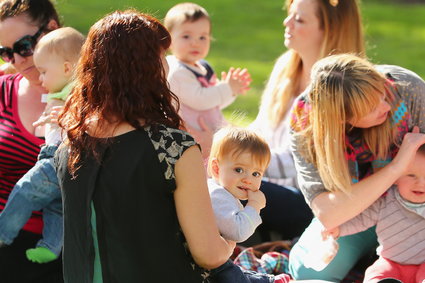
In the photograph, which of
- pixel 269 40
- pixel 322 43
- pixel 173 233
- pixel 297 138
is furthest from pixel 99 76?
pixel 269 40

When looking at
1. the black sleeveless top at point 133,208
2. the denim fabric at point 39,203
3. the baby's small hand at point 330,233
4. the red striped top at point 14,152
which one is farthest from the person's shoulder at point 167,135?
the red striped top at point 14,152

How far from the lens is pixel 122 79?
247 centimetres

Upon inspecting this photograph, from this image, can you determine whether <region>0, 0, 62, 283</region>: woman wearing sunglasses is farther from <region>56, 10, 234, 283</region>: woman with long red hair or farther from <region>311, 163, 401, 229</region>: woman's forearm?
<region>311, 163, 401, 229</region>: woman's forearm

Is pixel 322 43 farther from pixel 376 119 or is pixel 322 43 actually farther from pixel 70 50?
pixel 70 50

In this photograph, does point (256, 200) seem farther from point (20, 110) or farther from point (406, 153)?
point (20, 110)

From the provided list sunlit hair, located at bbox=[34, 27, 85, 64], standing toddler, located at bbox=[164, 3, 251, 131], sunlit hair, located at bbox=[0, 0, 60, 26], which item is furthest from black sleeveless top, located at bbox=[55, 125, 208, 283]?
standing toddler, located at bbox=[164, 3, 251, 131]

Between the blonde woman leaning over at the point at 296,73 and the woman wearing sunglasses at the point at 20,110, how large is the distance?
130 cm

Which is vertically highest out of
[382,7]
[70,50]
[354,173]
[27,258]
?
[70,50]

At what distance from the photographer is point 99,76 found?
2510 mm

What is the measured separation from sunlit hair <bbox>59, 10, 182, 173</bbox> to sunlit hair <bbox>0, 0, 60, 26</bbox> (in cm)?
120

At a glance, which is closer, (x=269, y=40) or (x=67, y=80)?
(x=67, y=80)

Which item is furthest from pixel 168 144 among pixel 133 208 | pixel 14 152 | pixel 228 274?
pixel 14 152

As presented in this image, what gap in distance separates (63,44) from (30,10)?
1.48 ft

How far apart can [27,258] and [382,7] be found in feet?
40.6
